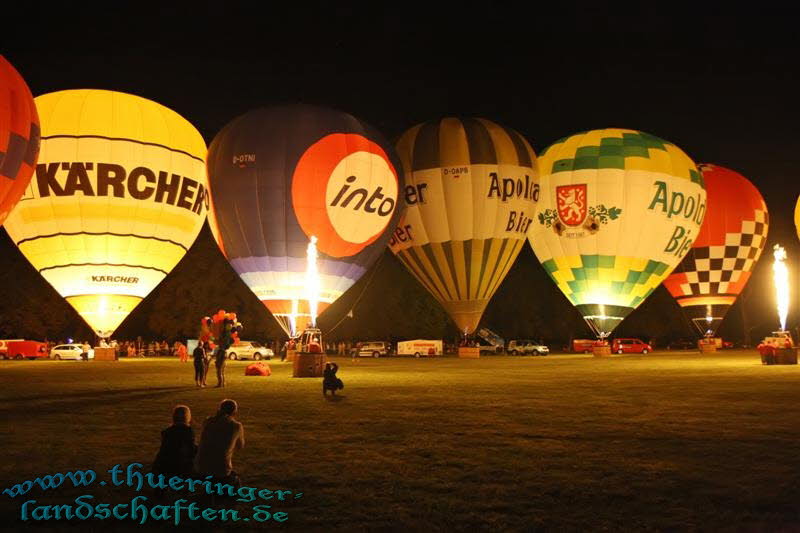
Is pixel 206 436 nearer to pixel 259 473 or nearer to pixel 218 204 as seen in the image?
pixel 259 473

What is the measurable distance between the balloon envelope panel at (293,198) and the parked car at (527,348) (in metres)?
20.6

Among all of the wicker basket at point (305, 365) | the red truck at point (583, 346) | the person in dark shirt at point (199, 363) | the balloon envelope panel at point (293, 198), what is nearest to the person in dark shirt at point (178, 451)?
the person in dark shirt at point (199, 363)

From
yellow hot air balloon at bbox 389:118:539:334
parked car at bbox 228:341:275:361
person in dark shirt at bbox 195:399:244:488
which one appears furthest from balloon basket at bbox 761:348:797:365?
person in dark shirt at bbox 195:399:244:488

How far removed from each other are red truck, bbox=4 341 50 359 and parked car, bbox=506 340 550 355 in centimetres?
2811

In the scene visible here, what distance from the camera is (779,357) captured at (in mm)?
Answer: 25766

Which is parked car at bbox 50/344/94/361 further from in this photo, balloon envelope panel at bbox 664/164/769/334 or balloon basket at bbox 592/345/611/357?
balloon envelope panel at bbox 664/164/769/334

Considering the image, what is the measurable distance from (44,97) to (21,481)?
2407 centimetres

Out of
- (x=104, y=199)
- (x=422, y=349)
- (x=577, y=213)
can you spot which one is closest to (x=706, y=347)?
(x=577, y=213)

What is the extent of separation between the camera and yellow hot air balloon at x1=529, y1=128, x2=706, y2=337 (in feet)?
107

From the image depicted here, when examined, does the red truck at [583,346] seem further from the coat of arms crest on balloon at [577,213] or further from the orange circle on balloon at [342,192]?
the orange circle on balloon at [342,192]

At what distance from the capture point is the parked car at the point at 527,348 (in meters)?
44.6

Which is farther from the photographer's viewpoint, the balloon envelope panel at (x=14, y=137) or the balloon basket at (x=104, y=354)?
the balloon basket at (x=104, y=354)

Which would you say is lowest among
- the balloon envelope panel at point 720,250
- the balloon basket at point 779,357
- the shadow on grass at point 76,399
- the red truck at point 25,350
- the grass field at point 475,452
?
the grass field at point 475,452

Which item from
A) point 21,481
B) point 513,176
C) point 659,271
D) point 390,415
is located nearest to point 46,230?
point 513,176
